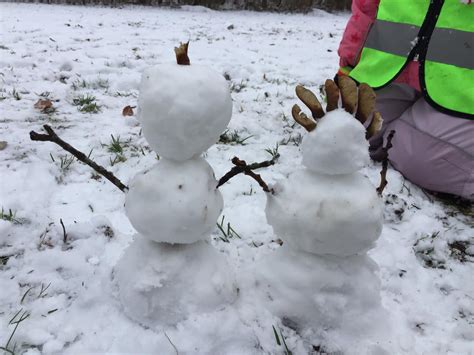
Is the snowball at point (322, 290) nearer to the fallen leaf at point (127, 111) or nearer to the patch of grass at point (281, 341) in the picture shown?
the patch of grass at point (281, 341)

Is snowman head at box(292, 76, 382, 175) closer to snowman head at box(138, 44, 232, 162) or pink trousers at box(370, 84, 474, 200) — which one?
snowman head at box(138, 44, 232, 162)

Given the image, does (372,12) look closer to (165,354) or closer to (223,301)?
(223,301)

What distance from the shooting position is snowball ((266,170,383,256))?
1083mm

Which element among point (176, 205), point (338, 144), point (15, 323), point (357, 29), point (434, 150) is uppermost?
point (357, 29)

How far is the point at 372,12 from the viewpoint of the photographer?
8.75 ft

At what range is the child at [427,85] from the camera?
214 cm

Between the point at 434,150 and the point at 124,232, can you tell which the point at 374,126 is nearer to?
the point at 124,232

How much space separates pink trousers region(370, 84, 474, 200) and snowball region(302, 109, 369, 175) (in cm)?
129

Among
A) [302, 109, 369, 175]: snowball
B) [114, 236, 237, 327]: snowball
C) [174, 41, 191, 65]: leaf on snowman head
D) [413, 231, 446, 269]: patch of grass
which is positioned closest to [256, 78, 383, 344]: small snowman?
[302, 109, 369, 175]: snowball

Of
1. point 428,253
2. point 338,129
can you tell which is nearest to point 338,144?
point 338,129

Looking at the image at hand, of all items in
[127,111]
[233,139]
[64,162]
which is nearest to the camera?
[64,162]

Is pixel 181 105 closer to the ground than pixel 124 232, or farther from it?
farther from it

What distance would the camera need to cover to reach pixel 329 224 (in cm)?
108

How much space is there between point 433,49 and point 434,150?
55 centimetres
